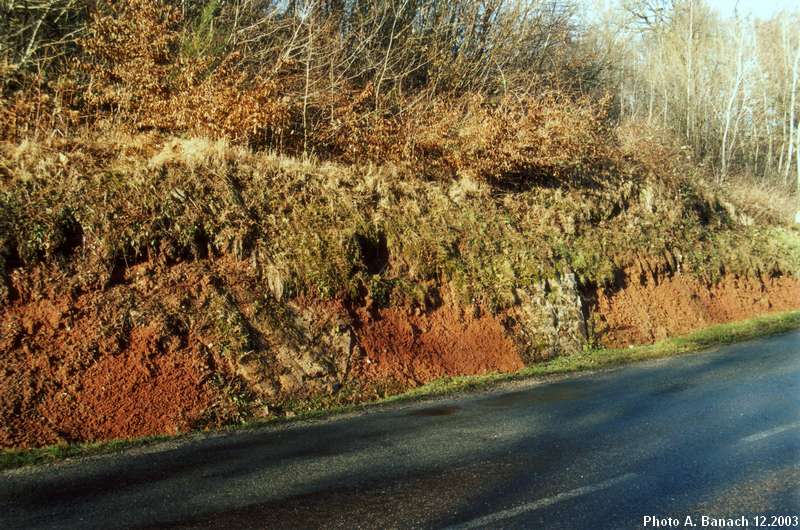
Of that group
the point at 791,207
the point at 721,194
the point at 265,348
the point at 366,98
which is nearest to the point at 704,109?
the point at 791,207

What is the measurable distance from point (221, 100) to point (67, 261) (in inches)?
198

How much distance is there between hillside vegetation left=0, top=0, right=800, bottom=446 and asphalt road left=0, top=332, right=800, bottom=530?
1751 mm

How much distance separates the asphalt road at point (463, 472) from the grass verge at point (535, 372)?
0.45 metres

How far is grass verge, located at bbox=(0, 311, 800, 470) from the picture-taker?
7496 mm

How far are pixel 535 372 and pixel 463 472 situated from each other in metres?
5.64

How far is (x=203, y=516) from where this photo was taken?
5496 millimetres

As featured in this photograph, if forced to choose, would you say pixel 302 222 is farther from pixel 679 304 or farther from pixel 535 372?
pixel 679 304

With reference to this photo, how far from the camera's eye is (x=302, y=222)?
1250 cm

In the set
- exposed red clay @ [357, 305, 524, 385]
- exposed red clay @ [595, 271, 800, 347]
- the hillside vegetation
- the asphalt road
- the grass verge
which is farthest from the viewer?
exposed red clay @ [595, 271, 800, 347]

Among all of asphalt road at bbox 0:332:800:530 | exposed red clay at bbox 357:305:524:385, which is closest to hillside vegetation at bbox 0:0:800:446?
exposed red clay at bbox 357:305:524:385

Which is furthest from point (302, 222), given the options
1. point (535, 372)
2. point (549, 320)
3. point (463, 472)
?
point (463, 472)

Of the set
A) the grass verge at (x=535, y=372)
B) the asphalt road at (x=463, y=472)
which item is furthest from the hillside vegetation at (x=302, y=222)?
the asphalt road at (x=463, y=472)

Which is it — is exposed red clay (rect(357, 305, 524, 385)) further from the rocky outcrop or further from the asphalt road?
the asphalt road

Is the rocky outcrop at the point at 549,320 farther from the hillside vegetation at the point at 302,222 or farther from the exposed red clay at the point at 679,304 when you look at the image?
the exposed red clay at the point at 679,304
